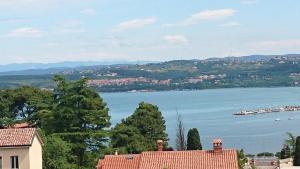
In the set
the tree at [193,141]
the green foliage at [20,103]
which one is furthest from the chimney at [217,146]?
the green foliage at [20,103]

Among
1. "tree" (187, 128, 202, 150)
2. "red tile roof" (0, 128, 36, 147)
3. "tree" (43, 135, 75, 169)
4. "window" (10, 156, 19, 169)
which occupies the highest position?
"red tile roof" (0, 128, 36, 147)

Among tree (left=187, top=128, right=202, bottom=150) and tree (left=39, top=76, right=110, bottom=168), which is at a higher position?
tree (left=39, top=76, right=110, bottom=168)

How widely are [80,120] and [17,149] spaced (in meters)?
12.9

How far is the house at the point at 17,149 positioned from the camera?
3359cm

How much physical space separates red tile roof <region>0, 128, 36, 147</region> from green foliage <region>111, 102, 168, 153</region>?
19265 millimetres

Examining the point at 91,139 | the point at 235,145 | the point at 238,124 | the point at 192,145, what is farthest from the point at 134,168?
the point at 238,124

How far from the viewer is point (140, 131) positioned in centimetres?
5956

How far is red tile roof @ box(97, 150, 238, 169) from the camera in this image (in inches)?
1377

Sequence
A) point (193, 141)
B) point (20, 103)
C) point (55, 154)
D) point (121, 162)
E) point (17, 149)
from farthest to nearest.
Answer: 1. point (20, 103)
2. point (193, 141)
3. point (55, 154)
4. point (121, 162)
5. point (17, 149)

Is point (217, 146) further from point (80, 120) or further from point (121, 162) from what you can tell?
point (80, 120)

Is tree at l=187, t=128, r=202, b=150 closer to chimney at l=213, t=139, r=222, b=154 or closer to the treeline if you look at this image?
the treeline

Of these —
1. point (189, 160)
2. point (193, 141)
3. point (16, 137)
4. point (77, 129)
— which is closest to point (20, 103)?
point (193, 141)

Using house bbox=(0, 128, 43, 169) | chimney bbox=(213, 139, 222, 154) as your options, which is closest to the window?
house bbox=(0, 128, 43, 169)

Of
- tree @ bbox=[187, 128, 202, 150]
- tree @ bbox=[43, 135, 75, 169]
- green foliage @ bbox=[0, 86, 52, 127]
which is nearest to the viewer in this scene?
tree @ bbox=[43, 135, 75, 169]
